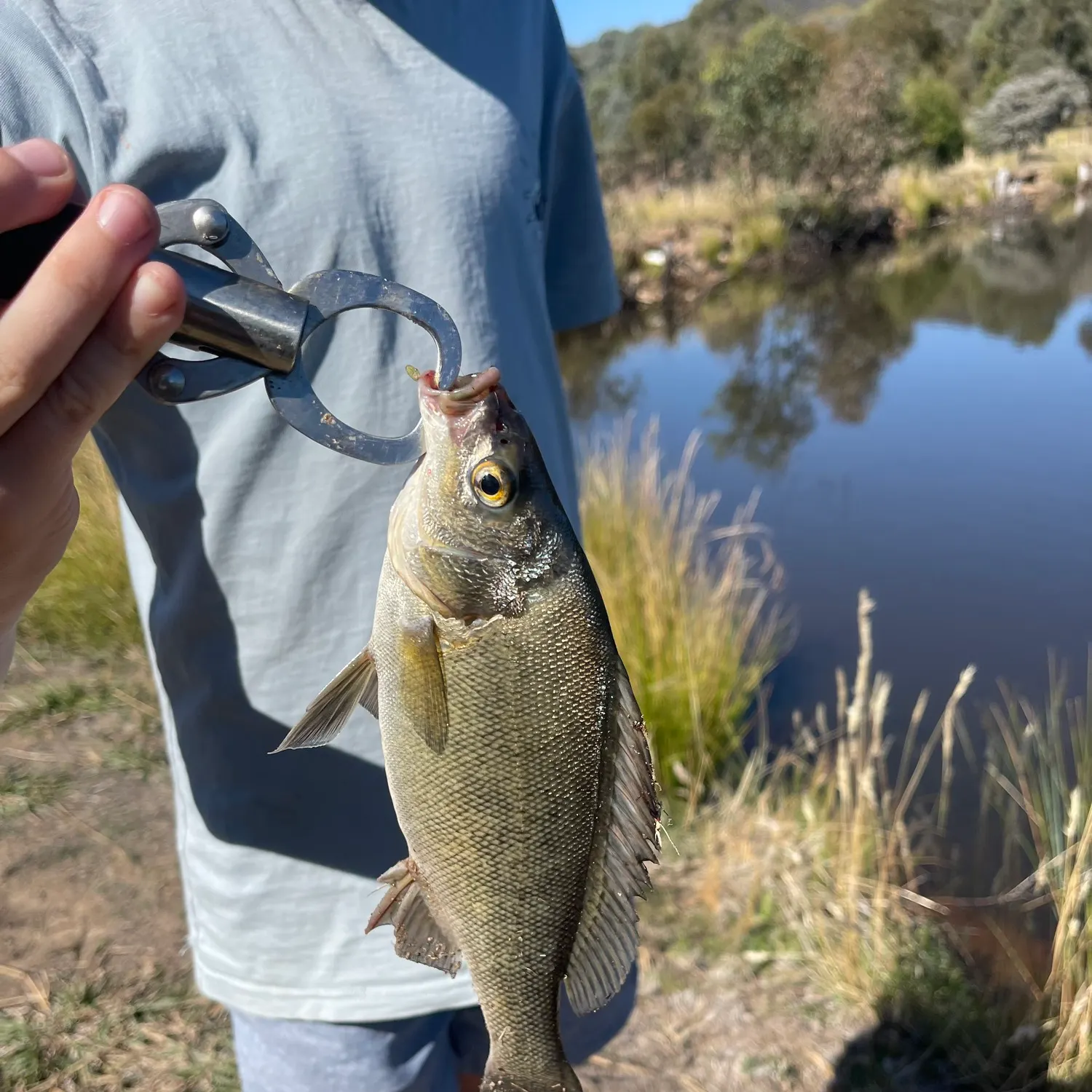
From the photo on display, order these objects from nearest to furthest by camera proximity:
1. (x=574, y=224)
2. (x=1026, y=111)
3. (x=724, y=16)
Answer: (x=574, y=224) → (x=1026, y=111) → (x=724, y=16)

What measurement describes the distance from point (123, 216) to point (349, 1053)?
124 cm

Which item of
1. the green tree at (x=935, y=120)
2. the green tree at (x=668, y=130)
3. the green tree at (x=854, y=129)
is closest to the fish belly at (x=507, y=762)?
the green tree at (x=854, y=129)

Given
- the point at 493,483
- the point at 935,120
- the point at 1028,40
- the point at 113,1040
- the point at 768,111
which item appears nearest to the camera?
the point at 493,483

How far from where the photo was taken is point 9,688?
3875 mm

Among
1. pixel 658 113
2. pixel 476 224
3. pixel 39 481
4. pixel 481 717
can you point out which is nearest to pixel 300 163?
pixel 476 224

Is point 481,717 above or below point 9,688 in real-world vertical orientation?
above

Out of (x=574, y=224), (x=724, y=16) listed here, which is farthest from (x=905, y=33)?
(x=574, y=224)

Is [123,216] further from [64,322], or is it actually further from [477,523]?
[477,523]

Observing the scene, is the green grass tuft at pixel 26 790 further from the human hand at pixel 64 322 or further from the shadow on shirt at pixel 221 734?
the human hand at pixel 64 322

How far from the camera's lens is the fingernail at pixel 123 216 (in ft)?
2.66

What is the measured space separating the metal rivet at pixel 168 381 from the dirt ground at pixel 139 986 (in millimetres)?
2101

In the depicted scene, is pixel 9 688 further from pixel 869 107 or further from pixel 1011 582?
pixel 869 107

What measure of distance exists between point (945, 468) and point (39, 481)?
9058 millimetres

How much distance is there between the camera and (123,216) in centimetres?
82
